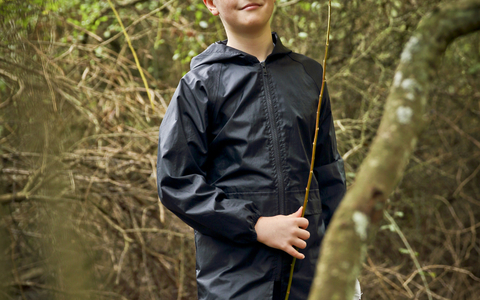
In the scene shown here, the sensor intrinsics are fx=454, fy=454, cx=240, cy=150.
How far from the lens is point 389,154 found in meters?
0.56

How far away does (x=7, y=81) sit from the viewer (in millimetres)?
753

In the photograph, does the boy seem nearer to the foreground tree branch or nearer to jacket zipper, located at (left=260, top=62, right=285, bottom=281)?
jacket zipper, located at (left=260, top=62, right=285, bottom=281)

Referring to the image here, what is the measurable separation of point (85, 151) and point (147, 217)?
0.61 metres

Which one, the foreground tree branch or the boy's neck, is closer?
the foreground tree branch

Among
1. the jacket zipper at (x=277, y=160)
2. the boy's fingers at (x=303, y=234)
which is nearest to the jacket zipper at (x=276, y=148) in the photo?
the jacket zipper at (x=277, y=160)

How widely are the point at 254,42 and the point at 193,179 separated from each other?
0.50 metres

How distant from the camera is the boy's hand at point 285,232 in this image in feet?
3.99

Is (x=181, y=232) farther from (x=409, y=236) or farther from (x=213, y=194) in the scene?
(x=409, y=236)

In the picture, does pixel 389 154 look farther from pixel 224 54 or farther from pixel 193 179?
pixel 224 54

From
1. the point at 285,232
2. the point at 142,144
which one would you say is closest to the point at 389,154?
the point at 285,232

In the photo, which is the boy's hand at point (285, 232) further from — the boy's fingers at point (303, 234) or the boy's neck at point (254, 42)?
the boy's neck at point (254, 42)

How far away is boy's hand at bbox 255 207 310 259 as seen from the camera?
122cm

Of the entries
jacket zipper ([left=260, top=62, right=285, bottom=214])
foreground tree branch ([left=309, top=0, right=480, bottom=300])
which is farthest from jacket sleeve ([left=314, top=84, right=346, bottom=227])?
foreground tree branch ([left=309, top=0, right=480, bottom=300])

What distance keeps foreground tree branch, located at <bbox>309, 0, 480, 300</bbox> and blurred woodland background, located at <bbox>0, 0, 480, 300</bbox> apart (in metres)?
0.46
